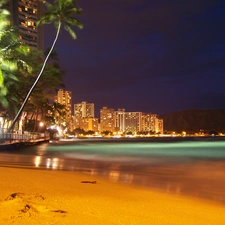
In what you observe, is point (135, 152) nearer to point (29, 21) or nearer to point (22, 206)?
point (22, 206)

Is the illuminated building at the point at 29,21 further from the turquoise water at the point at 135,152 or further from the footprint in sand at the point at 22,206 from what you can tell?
the footprint in sand at the point at 22,206

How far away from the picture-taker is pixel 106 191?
36.5ft

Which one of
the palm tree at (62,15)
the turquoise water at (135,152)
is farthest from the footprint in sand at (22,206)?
the palm tree at (62,15)

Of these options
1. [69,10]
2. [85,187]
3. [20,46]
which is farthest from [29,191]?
[69,10]

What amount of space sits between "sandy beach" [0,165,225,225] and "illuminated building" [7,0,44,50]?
96.5 m

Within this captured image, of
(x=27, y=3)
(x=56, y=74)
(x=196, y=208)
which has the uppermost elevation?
(x=27, y=3)

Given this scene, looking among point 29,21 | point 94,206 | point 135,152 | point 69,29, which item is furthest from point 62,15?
point 29,21

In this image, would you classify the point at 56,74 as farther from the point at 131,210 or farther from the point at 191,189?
the point at 131,210

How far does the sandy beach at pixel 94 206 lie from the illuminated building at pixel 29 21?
316 ft

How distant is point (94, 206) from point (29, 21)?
10401 centimetres

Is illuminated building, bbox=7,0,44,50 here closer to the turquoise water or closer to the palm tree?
the turquoise water

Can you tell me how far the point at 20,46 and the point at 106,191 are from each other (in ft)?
32.0

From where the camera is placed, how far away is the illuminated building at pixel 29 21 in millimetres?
103188

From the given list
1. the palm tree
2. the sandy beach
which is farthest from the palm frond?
the sandy beach
